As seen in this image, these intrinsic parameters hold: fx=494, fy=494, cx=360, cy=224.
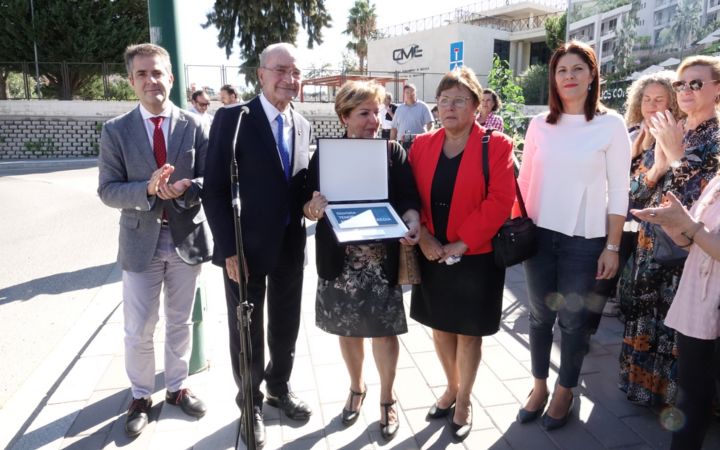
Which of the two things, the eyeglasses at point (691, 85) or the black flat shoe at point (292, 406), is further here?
the black flat shoe at point (292, 406)

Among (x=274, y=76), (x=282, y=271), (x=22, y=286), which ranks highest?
(x=274, y=76)

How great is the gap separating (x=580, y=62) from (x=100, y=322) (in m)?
4.50

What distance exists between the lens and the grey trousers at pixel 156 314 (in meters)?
3.00

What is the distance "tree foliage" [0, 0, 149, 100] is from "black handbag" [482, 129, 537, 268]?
2530 centimetres

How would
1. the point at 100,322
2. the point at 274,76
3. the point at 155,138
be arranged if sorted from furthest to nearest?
the point at 100,322 → the point at 155,138 → the point at 274,76

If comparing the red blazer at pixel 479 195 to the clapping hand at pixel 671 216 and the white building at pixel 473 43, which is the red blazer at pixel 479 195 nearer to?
the clapping hand at pixel 671 216

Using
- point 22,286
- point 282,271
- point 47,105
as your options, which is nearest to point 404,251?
point 282,271

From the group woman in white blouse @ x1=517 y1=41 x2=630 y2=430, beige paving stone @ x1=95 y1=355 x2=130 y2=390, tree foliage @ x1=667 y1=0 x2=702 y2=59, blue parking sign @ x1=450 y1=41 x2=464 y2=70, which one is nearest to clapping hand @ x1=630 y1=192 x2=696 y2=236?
woman in white blouse @ x1=517 y1=41 x2=630 y2=430

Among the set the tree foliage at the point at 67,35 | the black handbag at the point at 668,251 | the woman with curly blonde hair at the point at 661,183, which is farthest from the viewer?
the tree foliage at the point at 67,35

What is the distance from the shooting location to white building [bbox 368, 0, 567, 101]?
38.0 m

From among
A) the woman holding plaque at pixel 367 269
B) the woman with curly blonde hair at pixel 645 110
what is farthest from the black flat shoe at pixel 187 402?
the woman with curly blonde hair at pixel 645 110

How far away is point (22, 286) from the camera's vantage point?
231 inches

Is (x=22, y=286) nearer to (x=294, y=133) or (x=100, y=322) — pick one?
(x=100, y=322)

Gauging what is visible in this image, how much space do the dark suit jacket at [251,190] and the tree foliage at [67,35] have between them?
80.4ft
